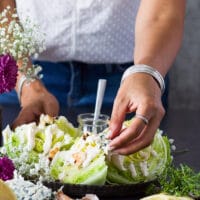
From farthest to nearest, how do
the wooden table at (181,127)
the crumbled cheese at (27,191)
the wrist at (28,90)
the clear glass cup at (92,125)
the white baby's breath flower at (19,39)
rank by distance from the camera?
the wrist at (28,90) → the wooden table at (181,127) → the clear glass cup at (92,125) → the white baby's breath flower at (19,39) → the crumbled cheese at (27,191)

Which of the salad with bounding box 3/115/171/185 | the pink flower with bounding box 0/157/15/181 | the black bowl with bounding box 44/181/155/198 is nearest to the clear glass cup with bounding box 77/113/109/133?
the salad with bounding box 3/115/171/185

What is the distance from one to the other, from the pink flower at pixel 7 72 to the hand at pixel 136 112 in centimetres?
21

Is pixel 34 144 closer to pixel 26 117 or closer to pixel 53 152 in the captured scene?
pixel 53 152

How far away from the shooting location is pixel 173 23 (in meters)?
1.53

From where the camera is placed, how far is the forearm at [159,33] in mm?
1384

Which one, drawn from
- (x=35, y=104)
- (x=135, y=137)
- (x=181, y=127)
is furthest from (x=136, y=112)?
(x=181, y=127)

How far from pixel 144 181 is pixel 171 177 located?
2.7 inches

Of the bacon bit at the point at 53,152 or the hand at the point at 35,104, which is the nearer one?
the bacon bit at the point at 53,152

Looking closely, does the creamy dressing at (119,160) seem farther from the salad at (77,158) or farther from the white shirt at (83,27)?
the white shirt at (83,27)

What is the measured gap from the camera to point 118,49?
1869 millimetres

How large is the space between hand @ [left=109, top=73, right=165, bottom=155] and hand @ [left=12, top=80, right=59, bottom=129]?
0.92ft

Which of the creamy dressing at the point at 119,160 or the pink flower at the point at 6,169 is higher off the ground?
the pink flower at the point at 6,169

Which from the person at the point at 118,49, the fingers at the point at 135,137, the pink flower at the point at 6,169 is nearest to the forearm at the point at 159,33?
the person at the point at 118,49

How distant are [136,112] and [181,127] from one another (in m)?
0.52
